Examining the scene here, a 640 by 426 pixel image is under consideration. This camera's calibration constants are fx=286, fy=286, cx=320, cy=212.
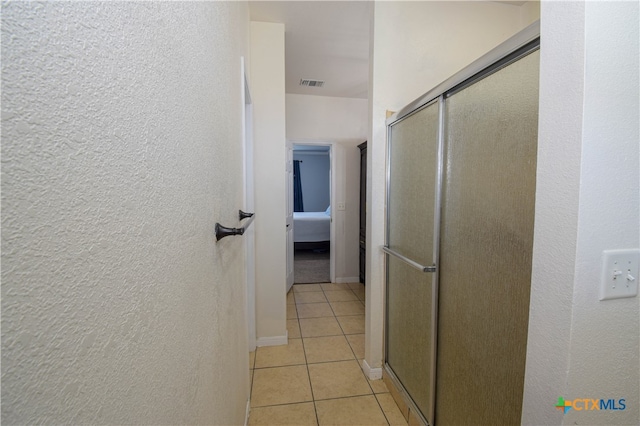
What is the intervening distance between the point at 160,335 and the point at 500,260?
3.57 ft

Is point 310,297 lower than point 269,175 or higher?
lower

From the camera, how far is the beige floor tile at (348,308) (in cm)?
314

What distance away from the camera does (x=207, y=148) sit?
2.55 ft

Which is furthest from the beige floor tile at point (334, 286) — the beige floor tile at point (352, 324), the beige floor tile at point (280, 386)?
the beige floor tile at point (280, 386)

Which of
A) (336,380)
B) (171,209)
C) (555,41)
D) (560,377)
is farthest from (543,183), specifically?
(336,380)

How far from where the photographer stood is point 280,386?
1.97 metres

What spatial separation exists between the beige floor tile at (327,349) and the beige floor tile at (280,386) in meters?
0.17

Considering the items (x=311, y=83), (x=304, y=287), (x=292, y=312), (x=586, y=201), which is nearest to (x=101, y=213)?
(x=586, y=201)

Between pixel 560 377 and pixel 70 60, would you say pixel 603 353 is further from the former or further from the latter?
pixel 70 60

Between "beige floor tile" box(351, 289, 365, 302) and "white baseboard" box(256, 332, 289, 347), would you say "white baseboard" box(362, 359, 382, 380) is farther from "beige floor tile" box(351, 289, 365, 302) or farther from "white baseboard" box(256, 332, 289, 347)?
"beige floor tile" box(351, 289, 365, 302)

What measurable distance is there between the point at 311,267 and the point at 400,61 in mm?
3534

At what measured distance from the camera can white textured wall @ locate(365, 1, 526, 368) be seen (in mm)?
1924

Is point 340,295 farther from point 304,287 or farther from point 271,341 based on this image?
point 271,341

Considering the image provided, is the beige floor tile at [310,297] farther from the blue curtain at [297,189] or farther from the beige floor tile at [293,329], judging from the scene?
the blue curtain at [297,189]
